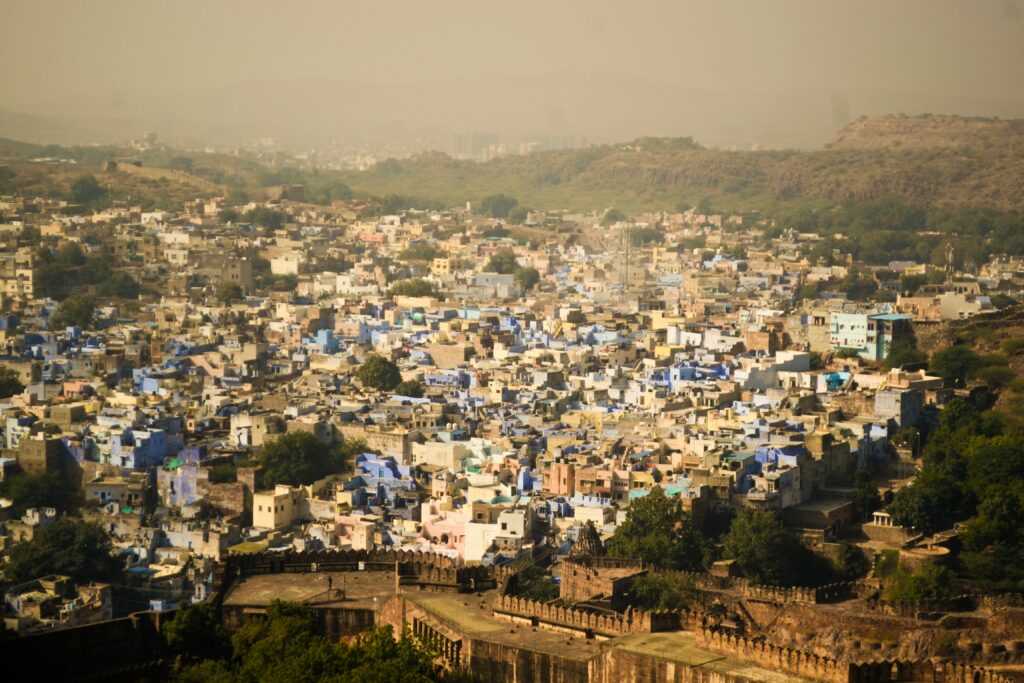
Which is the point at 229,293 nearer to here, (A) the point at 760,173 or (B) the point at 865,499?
(B) the point at 865,499

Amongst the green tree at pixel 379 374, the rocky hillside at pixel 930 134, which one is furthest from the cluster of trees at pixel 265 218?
the green tree at pixel 379 374

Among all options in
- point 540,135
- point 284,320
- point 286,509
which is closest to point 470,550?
point 286,509

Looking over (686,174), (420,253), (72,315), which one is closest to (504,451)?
(72,315)

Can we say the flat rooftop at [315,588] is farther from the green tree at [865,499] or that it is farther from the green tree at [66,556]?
the green tree at [865,499]

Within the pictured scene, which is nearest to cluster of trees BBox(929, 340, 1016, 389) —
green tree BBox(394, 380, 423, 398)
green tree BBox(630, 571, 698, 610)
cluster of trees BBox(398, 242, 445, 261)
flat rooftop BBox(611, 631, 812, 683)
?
green tree BBox(394, 380, 423, 398)

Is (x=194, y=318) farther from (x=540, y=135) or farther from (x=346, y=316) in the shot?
(x=540, y=135)

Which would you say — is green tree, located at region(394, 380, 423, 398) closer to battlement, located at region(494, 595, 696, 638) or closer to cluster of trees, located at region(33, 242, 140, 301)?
battlement, located at region(494, 595, 696, 638)

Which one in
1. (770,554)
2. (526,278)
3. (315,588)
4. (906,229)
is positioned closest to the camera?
(315,588)
